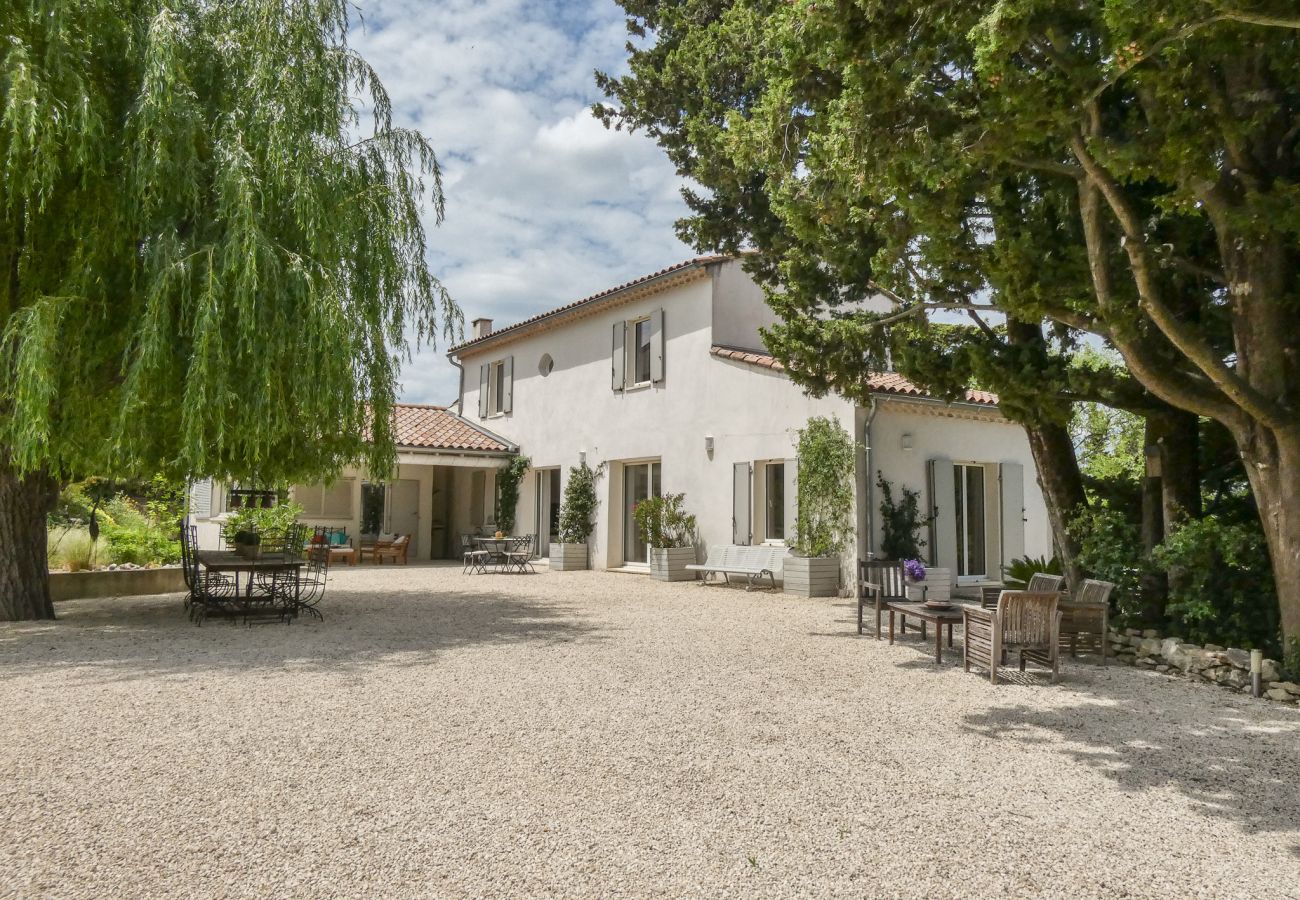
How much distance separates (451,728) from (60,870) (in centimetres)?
247

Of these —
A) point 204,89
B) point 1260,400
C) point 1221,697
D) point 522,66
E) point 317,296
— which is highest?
point 522,66

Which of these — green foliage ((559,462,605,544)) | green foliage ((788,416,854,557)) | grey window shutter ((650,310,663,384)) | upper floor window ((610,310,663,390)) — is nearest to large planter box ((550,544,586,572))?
green foliage ((559,462,605,544))

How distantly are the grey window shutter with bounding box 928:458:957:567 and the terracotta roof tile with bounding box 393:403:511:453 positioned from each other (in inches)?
444

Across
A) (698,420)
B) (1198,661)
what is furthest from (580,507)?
(1198,661)

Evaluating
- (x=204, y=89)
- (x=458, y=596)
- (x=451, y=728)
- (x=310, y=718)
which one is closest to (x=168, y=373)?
(x=204, y=89)

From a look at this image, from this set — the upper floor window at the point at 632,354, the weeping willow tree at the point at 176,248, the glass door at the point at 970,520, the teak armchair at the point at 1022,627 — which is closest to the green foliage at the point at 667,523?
the upper floor window at the point at 632,354

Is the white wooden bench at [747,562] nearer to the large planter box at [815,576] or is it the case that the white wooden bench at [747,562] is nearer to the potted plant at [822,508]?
the large planter box at [815,576]

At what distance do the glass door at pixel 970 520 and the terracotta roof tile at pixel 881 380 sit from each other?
127 centimetres

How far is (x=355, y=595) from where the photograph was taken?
13938mm

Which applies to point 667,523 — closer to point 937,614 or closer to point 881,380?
point 881,380

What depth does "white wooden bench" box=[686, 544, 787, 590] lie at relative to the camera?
14.8 meters

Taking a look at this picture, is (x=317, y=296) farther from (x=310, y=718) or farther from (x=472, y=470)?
(x=472, y=470)

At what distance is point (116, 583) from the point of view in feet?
45.1

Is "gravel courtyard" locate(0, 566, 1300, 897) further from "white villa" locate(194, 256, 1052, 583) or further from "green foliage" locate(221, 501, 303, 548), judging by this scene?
"green foliage" locate(221, 501, 303, 548)
